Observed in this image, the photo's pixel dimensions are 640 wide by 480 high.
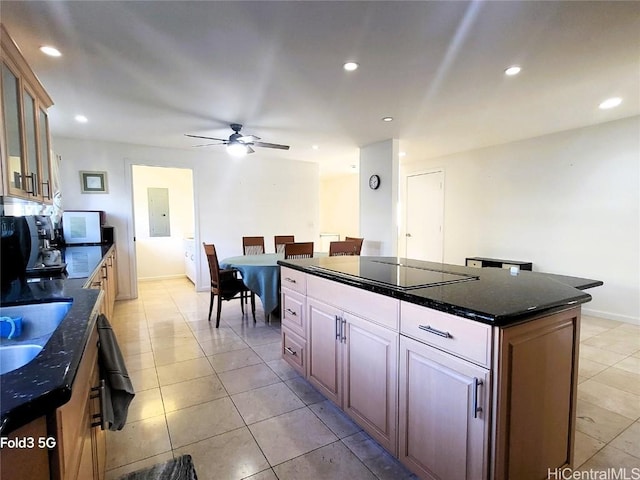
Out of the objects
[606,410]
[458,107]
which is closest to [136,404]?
[606,410]

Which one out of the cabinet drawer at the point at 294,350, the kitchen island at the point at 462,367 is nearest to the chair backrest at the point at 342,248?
the cabinet drawer at the point at 294,350

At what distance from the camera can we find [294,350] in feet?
8.34

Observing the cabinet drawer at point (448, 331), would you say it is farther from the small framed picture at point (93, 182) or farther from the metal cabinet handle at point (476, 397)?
the small framed picture at point (93, 182)

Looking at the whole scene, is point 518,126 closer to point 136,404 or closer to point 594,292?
point 594,292

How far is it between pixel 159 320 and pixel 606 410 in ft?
14.0

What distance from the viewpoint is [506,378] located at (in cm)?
117

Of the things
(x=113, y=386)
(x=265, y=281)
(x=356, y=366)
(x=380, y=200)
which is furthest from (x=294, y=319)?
(x=380, y=200)

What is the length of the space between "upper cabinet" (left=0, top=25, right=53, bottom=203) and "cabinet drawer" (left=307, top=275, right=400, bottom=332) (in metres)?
1.73

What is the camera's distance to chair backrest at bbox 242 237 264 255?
5.15m

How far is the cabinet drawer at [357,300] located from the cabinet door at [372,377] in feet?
0.14

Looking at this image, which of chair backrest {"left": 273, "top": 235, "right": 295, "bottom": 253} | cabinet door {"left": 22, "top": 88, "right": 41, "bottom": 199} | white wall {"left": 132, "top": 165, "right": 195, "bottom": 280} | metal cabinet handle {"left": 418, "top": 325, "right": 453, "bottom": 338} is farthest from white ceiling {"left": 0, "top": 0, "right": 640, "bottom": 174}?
white wall {"left": 132, "top": 165, "right": 195, "bottom": 280}

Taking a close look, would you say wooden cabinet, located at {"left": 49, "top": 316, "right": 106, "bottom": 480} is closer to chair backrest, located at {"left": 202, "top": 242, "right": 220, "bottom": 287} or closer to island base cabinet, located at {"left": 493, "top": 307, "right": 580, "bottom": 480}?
island base cabinet, located at {"left": 493, "top": 307, "right": 580, "bottom": 480}

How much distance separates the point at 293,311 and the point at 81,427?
1.63 metres

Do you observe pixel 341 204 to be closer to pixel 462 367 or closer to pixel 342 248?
pixel 342 248
